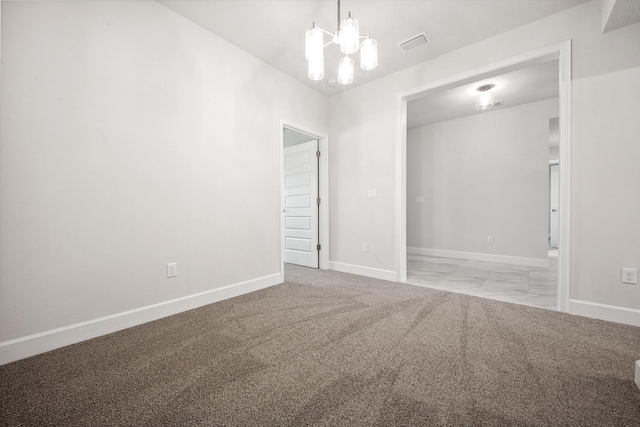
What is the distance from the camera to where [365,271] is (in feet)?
12.0

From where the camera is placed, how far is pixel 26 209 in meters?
1.61

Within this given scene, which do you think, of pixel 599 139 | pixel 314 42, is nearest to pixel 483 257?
pixel 599 139

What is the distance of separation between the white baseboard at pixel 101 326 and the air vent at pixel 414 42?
3.13m

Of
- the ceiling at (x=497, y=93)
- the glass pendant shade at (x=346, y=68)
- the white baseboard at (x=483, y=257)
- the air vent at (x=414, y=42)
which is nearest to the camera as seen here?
the glass pendant shade at (x=346, y=68)

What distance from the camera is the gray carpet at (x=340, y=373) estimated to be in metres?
1.12

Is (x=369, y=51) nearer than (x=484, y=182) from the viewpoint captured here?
Yes

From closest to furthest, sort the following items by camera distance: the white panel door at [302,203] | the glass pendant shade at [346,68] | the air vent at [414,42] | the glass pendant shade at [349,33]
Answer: the glass pendant shade at [349,33] → the glass pendant shade at [346,68] → the air vent at [414,42] → the white panel door at [302,203]

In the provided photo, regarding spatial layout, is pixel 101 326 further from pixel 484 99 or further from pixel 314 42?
pixel 484 99

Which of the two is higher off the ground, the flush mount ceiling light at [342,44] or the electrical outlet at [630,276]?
the flush mount ceiling light at [342,44]

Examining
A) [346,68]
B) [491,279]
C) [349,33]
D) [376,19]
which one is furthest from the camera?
[491,279]

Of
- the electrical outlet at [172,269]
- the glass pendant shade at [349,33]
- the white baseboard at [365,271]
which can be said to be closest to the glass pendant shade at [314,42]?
the glass pendant shade at [349,33]

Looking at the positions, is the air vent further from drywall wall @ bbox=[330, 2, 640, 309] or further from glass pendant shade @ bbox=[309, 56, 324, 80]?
glass pendant shade @ bbox=[309, 56, 324, 80]

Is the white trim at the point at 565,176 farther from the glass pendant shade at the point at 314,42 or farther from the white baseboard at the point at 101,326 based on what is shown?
the white baseboard at the point at 101,326

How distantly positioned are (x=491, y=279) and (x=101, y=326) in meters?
4.21
